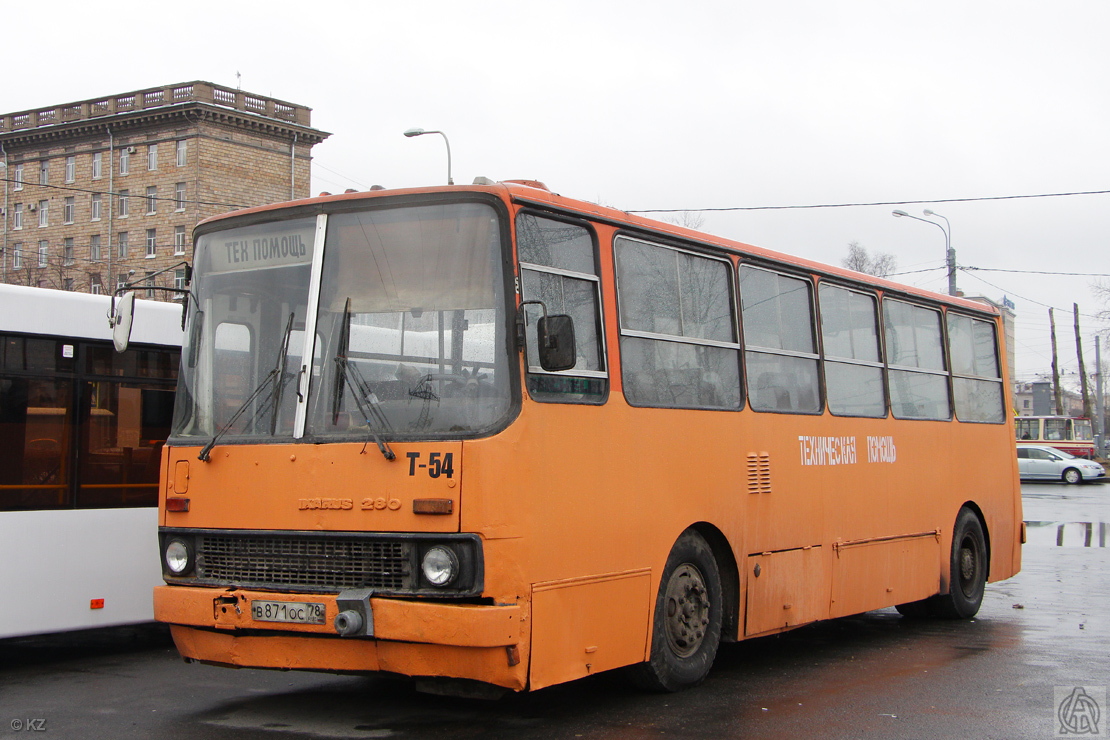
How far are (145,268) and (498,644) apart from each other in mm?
70073

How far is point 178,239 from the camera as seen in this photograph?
7125cm

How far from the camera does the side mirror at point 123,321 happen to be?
Answer: 25.1 ft

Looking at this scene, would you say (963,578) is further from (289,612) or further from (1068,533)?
(1068,533)

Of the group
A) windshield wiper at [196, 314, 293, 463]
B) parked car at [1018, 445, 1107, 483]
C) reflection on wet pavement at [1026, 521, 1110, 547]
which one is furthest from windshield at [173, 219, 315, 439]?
parked car at [1018, 445, 1107, 483]

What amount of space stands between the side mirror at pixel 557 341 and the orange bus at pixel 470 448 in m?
0.01

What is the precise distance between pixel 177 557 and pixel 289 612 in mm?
983

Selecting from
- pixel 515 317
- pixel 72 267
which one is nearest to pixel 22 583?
pixel 515 317

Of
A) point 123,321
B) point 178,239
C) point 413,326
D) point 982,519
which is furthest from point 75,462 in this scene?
point 178,239

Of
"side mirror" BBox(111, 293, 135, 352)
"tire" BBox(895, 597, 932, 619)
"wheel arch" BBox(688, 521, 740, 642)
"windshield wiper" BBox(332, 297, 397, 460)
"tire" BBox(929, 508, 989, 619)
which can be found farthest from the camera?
"tire" BBox(895, 597, 932, 619)

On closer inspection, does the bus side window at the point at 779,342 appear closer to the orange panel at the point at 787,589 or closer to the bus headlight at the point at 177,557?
the orange panel at the point at 787,589

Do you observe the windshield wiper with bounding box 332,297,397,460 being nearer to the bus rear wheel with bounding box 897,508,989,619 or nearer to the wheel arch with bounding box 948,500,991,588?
the bus rear wheel with bounding box 897,508,989,619

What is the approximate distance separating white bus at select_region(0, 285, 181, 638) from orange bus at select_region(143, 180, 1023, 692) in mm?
2226

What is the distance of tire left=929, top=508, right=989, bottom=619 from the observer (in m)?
11.5

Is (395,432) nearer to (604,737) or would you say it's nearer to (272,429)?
(272,429)
